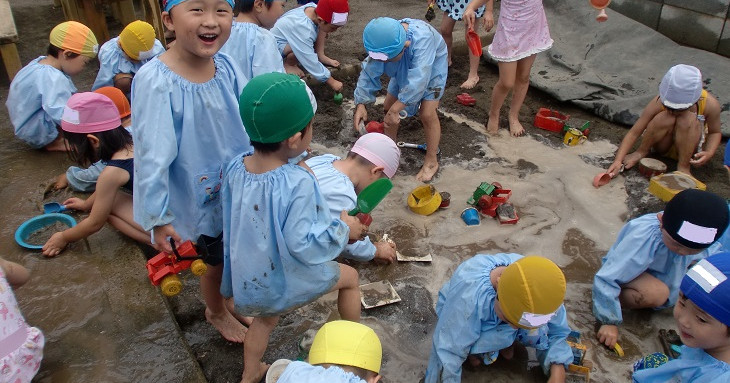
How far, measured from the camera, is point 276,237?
2008 millimetres

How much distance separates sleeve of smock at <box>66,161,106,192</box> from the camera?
3.44 m

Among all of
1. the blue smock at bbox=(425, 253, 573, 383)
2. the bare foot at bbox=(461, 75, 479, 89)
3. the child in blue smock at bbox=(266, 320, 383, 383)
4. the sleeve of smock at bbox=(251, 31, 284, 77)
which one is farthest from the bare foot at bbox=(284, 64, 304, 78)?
the child in blue smock at bbox=(266, 320, 383, 383)

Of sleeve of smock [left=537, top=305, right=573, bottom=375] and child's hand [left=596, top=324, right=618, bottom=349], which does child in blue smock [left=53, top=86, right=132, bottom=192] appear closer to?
sleeve of smock [left=537, top=305, right=573, bottom=375]

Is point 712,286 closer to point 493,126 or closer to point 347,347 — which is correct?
point 347,347

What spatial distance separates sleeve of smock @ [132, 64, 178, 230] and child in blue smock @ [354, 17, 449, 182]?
2.09 meters

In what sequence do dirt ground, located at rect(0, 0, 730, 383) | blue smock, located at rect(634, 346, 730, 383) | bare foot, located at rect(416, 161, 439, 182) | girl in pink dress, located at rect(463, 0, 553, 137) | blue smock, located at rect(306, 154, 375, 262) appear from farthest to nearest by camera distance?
girl in pink dress, located at rect(463, 0, 553, 137), bare foot, located at rect(416, 161, 439, 182), blue smock, located at rect(306, 154, 375, 262), dirt ground, located at rect(0, 0, 730, 383), blue smock, located at rect(634, 346, 730, 383)

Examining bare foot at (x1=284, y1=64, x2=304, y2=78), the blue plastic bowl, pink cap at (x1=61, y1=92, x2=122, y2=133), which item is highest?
pink cap at (x1=61, y1=92, x2=122, y2=133)

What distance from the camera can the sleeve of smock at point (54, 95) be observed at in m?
3.77

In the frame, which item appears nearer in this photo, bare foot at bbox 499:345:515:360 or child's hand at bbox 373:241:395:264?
bare foot at bbox 499:345:515:360

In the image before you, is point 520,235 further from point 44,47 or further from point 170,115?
point 44,47

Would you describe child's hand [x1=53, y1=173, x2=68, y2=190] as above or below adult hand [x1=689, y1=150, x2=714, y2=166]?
above

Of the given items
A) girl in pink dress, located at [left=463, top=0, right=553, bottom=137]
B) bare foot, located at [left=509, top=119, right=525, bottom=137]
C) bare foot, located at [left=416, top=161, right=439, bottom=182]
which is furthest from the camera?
bare foot, located at [left=509, top=119, right=525, bottom=137]

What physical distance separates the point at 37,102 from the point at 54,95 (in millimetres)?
130

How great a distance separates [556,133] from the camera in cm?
486
